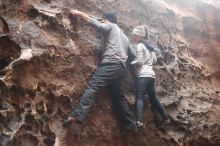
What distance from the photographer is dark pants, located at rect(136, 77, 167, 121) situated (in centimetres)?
683

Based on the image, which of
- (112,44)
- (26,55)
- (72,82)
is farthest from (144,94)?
(26,55)

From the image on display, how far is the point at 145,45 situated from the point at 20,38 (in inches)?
116

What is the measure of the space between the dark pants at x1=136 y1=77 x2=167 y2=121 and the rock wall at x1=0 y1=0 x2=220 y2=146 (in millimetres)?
313

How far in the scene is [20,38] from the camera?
6.01 meters


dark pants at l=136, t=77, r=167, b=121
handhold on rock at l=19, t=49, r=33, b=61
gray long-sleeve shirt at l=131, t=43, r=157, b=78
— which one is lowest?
dark pants at l=136, t=77, r=167, b=121

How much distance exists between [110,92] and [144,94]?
2.67 feet

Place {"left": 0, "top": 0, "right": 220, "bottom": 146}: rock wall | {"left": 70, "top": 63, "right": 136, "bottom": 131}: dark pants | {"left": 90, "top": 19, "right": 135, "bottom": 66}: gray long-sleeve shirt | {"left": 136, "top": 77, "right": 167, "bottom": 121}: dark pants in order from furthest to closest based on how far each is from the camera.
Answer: {"left": 136, "top": 77, "right": 167, "bottom": 121}: dark pants
{"left": 90, "top": 19, "right": 135, "bottom": 66}: gray long-sleeve shirt
{"left": 70, "top": 63, "right": 136, "bottom": 131}: dark pants
{"left": 0, "top": 0, "right": 220, "bottom": 146}: rock wall

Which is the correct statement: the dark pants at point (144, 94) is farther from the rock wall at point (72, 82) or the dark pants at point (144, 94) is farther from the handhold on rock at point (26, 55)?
the handhold on rock at point (26, 55)

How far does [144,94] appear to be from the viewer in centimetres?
712

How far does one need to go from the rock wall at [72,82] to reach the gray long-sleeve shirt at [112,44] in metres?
0.39

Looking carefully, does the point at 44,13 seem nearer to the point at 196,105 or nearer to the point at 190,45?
the point at 196,105

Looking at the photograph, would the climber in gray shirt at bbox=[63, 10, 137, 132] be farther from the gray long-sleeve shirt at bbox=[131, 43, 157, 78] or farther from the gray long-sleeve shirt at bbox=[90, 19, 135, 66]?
the gray long-sleeve shirt at bbox=[131, 43, 157, 78]

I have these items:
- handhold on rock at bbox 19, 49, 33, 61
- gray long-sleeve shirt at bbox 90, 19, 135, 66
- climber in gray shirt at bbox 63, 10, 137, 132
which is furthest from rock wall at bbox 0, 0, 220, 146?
gray long-sleeve shirt at bbox 90, 19, 135, 66

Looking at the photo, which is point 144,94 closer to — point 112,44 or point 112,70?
point 112,70
